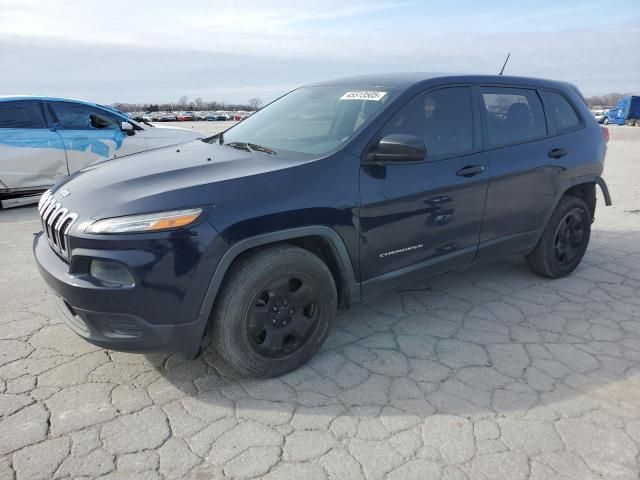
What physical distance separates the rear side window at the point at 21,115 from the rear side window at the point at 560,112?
6.52 m

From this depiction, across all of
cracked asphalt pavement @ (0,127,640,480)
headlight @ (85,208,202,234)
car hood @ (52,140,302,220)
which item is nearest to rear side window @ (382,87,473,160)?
car hood @ (52,140,302,220)

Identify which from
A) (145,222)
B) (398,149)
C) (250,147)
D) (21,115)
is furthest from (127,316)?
(21,115)

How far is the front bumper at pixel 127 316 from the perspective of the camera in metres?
2.43

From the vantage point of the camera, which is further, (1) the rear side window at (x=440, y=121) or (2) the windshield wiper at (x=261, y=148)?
(1) the rear side window at (x=440, y=121)

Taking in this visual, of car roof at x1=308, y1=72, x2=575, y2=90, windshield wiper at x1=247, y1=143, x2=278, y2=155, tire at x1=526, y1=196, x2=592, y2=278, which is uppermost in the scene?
car roof at x1=308, y1=72, x2=575, y2=90

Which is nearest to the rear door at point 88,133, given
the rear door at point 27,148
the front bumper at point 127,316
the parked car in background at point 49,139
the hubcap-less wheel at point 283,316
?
the parked car in background at point 49,139

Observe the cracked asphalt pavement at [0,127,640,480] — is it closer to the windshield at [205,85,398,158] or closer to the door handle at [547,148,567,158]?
the door handle at [547,148,567,158]

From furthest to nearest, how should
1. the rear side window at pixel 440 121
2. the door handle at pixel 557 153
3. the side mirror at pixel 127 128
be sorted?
the side mirror at pixel 127 128 → the door handle at pixel 557 153 → the rear side window at pixel 440 121

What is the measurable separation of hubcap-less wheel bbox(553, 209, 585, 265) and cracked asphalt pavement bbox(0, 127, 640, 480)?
65 centimetres

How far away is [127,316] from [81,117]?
20.0 ft

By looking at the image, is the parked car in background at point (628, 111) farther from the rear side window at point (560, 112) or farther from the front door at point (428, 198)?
the front door at point (428, 198)

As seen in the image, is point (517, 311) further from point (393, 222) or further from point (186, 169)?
point (186, 169)

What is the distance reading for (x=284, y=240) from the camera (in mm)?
2775

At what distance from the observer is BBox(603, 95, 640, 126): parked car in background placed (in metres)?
40.6
